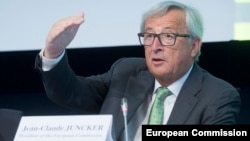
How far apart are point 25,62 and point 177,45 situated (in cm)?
129

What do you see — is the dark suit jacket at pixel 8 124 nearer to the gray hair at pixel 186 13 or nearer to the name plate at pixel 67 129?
the name plate at pixel 67 129

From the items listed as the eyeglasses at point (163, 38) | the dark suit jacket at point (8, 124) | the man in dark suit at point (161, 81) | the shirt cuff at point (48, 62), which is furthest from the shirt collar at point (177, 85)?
the dark suit jacket at point (8, 124)

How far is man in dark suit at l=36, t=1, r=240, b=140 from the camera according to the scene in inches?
75.3

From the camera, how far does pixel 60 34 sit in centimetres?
177

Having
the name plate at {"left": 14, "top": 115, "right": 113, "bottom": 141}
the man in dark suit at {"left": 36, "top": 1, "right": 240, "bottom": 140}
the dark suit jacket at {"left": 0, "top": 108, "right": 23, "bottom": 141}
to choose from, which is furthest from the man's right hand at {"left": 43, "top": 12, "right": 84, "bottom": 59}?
the name plate at {"left": 14, "top": 115, "right": 113, "bottom": 141}

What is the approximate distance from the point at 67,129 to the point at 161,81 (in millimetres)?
759

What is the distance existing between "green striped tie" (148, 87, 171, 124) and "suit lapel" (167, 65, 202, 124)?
0.18 feet

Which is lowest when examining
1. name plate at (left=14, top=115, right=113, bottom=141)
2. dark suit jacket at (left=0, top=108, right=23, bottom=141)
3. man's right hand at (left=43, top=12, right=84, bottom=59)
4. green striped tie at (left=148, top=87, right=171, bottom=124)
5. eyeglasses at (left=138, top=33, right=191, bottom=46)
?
name plate at (left=14, top=115, right=113, bottom=141)

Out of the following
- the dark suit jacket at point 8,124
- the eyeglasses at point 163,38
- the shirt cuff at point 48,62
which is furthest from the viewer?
the eyeglasses at point 163,38

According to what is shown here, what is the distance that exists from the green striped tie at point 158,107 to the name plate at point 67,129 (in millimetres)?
586

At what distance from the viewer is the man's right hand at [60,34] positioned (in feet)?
5.61

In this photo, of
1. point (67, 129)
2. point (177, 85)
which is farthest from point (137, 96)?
point (67, 129)

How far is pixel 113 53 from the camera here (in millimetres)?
2959

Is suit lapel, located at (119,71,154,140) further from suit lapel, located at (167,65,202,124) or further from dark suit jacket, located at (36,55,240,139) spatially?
suit lapel, located at (167,65,202,124)
